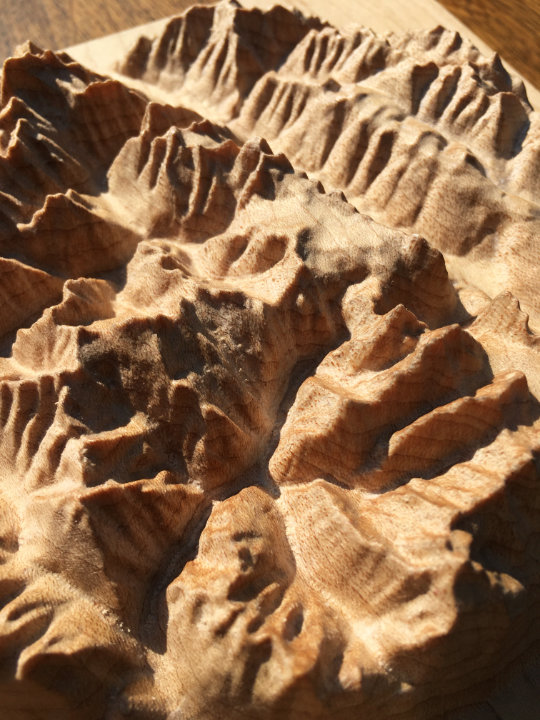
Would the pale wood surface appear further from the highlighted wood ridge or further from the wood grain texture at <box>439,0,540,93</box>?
the highlighted wood ridge

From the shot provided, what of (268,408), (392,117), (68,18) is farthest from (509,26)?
(268,408)

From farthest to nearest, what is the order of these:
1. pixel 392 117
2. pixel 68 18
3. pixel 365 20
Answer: pixel 68 18
pixel 365 20
pixel 392 117

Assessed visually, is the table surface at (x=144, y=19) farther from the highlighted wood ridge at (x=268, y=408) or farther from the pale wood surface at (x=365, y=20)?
the highlighted wood ridge at (x=268, y=408)

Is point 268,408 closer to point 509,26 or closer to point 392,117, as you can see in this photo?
point 392,117

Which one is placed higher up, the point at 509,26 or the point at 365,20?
the point at 509,26

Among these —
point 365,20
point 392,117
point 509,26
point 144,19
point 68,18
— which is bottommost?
point 68,18

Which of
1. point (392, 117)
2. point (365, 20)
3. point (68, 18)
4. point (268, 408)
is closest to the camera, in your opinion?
point (268, 408)

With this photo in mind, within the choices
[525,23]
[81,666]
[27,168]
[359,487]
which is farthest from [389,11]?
[81,666]

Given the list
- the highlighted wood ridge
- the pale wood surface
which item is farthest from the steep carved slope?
the pale wood surface

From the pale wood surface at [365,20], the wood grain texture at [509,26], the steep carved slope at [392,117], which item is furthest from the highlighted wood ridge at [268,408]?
the wood grain texture at [509,26]
